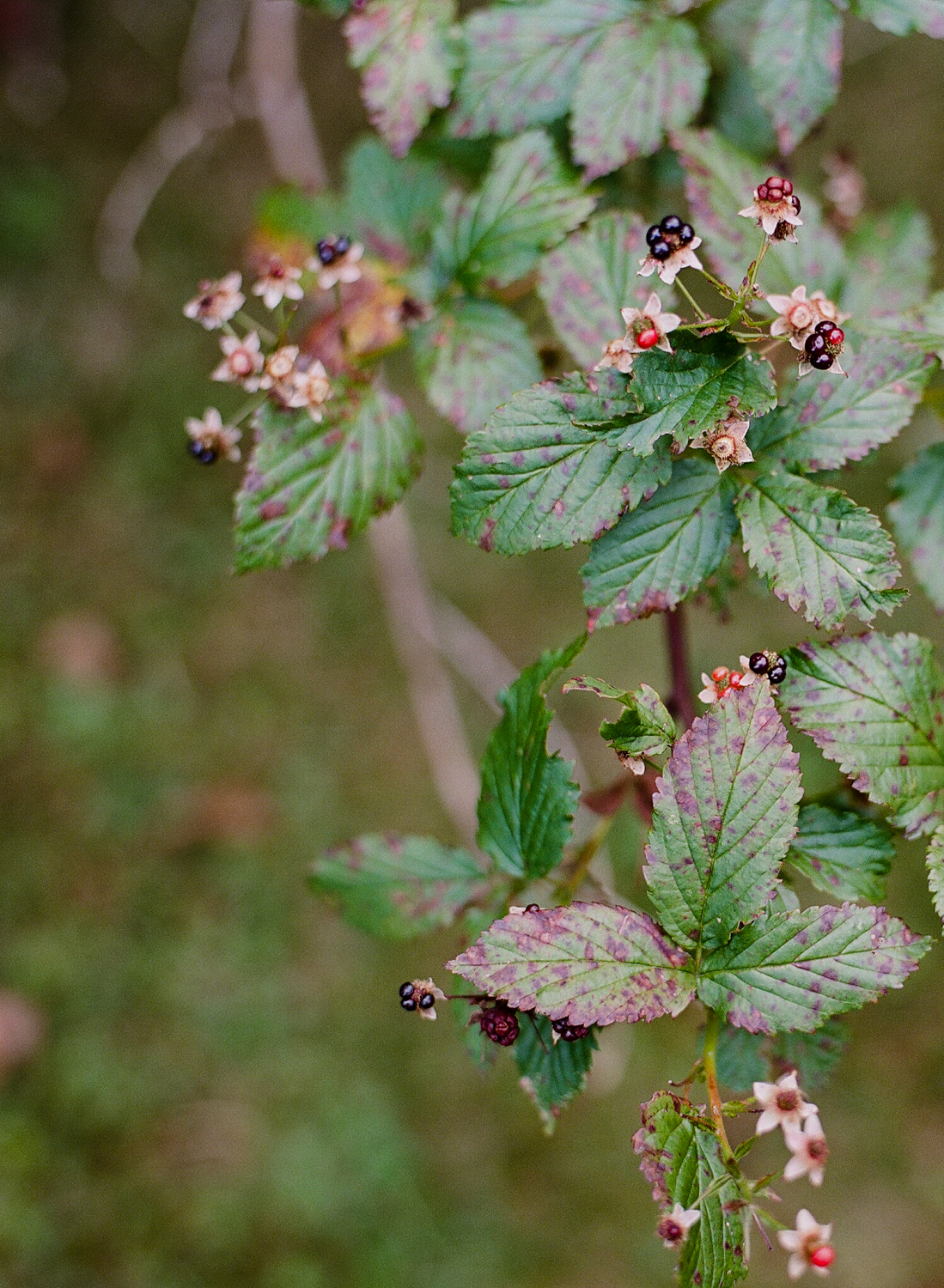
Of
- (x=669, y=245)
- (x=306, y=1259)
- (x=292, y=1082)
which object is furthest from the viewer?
(x=292, y=1082)

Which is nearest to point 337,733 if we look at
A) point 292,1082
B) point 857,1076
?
point 292,1082

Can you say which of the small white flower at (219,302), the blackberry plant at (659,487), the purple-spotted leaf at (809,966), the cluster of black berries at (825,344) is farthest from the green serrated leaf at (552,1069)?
the small white flower at (219,302)

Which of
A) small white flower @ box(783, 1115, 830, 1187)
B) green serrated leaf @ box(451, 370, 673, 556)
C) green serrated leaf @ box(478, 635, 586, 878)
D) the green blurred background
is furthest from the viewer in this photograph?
the green blurred background

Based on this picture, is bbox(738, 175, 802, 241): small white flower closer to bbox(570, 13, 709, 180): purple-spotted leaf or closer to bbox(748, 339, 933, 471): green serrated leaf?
bbox(748, 339, 933, 471): green serrated leaf

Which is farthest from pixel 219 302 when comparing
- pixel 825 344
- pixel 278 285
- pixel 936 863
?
pixel 936 863

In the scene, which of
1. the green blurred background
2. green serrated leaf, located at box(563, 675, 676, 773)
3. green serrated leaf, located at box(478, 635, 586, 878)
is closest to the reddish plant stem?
green serrated leaf, located at box(478, 635, 586, 878)

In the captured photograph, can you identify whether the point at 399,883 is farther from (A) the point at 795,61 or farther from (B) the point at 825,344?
(A) the point at 795,61

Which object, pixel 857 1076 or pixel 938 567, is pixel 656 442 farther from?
pixel 857 1076
